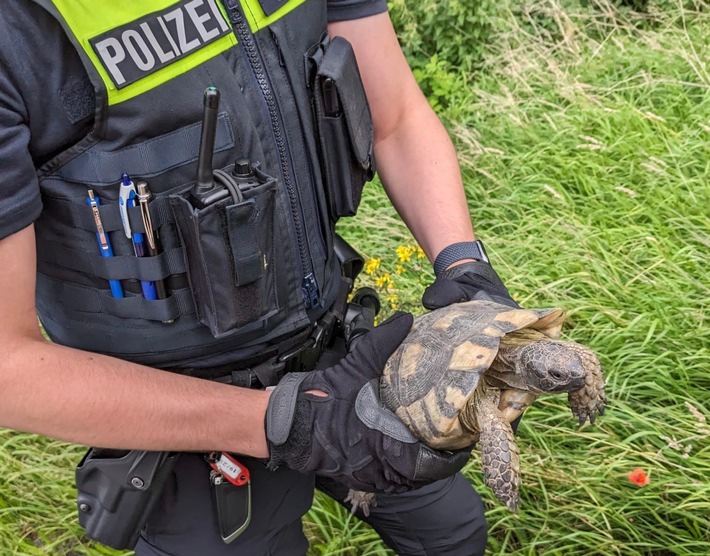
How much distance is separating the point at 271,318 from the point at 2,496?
2.43 meters

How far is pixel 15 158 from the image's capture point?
4.46 ft

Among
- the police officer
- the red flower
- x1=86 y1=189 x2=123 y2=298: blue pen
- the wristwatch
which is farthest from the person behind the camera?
the red flower

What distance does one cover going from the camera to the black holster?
1.79 m

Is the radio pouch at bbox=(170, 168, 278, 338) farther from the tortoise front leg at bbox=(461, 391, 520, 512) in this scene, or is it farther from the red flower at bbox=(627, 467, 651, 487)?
the red flower at bbox=(627, 467, 651, 487)

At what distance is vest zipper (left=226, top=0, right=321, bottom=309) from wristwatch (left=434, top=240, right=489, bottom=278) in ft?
1.35

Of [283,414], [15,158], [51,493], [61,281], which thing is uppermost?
[15,158]

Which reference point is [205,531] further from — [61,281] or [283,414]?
[61,281]

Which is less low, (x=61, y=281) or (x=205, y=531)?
(x=61, y=281)

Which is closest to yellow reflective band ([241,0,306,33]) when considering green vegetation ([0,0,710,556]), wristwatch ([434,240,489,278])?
wristwatch ([434,240,489,278])

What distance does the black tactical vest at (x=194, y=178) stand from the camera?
1.54 meters

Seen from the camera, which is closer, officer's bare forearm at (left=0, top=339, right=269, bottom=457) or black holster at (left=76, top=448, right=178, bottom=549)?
officer's bare forearm at (left=0, top=339, right=269, bottom=457)

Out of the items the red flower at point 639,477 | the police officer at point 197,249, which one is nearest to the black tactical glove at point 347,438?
the police officer at point 197,249

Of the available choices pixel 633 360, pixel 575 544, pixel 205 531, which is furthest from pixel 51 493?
pixel 633 360

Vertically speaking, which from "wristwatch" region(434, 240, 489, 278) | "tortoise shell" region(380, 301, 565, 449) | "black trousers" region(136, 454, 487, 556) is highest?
"wristwatch" region(434, 240, 489, 278)
